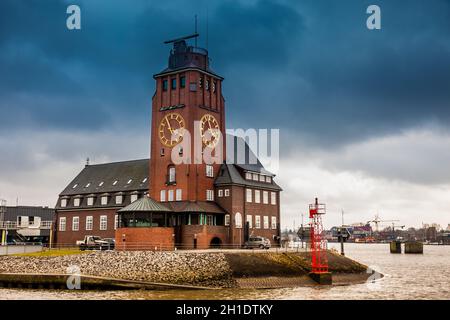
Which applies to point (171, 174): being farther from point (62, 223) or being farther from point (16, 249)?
point (62, 223)

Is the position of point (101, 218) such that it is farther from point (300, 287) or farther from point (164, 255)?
point (300, 287)

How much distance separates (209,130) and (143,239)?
17295 millimetres

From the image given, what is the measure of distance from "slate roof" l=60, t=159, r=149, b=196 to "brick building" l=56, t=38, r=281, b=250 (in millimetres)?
4939

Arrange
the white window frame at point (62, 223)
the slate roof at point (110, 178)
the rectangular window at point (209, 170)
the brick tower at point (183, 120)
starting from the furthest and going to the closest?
the white window frame at point (62, 223)
the slate roof at point (110, 178)
the rectangular window at point (209, 170)
the brick tower at point (183, 120)

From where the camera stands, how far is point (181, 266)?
47.0 metres

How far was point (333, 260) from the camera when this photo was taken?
55812 mm

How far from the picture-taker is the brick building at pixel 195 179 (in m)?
63.2

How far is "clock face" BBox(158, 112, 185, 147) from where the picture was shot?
6744 centimetres

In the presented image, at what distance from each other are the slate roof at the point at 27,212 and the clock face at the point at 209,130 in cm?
4749

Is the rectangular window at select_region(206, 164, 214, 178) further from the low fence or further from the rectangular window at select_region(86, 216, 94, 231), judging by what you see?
the rectangular window at select_region(86, 216, 94, 231)

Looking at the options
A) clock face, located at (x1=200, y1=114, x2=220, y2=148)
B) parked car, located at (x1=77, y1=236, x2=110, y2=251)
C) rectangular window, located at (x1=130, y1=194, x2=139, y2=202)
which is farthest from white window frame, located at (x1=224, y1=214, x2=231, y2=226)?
rectangular window, located at (x1=130, y1=194, x2=139, y2=202)

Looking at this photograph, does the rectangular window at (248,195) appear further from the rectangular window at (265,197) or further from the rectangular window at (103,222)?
the rectangular window at (103,222)

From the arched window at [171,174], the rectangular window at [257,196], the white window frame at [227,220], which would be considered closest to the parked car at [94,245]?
the arched window at [171,174]
